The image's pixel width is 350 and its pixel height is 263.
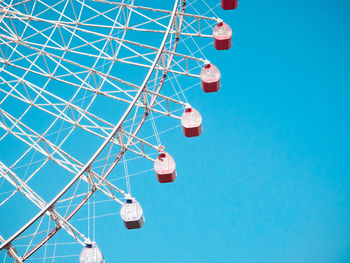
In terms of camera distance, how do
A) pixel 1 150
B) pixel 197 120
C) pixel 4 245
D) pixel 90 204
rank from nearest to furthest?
pixel 4 245 < pixel 197 120 < pixel 90 204 < pixel 1 150

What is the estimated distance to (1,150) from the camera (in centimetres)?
3531

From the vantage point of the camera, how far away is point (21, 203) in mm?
34344

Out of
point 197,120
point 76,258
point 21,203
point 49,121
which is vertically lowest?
point 76,258

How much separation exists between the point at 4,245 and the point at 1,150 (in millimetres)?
18481

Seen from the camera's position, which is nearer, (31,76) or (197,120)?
(197,120)

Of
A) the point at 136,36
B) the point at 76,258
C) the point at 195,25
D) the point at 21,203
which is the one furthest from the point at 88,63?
the point at 76,258

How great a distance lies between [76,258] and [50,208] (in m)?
16.2

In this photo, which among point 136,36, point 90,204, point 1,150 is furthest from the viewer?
point 136,36

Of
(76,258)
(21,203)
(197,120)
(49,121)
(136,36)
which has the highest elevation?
(197,120)

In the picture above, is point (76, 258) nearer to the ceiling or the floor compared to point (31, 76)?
nearer to the floor

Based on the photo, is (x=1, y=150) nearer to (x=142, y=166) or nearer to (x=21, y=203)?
(x=21, y=203)

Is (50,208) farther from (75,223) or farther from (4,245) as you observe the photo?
(75,223)

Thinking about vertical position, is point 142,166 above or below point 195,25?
below

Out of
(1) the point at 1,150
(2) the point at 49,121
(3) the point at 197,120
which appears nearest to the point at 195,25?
(2) the point at 49,121
